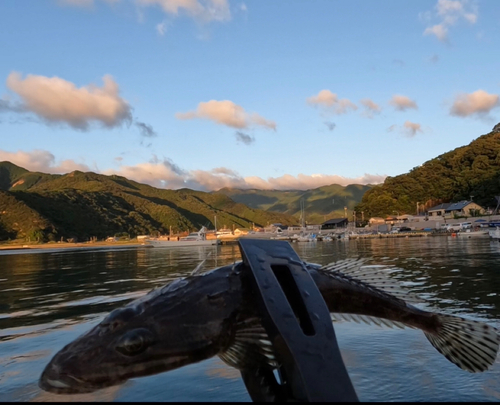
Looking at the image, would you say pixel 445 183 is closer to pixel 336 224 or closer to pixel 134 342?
pixel 336 224

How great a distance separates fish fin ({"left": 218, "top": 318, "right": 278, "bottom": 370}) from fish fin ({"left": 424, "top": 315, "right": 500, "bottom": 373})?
4.25ft

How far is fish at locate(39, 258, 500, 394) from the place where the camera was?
2070 mm

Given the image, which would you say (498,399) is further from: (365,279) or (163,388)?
(163,388)

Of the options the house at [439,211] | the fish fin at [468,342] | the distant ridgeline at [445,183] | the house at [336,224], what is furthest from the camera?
the house at [336,224]

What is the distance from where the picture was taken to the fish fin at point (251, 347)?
2.26 m

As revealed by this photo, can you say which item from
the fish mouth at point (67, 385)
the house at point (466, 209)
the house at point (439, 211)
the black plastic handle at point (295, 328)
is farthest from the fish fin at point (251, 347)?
the house at point (439, 211)

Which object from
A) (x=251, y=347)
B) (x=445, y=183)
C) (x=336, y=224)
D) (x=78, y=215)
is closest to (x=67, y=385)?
(x=251, y=347)

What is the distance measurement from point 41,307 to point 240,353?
10.6m

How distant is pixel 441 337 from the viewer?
2.82m

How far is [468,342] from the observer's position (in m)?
2.70

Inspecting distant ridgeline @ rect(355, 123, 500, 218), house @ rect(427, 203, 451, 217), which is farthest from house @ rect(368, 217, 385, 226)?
house @ rect(427, 203, 451, 217)

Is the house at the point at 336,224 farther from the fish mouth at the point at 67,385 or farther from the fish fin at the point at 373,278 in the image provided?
the fish mouth at the point at 67,385

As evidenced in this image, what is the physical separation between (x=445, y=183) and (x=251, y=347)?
416 feet

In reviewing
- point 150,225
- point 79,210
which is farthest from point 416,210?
point 79,210
